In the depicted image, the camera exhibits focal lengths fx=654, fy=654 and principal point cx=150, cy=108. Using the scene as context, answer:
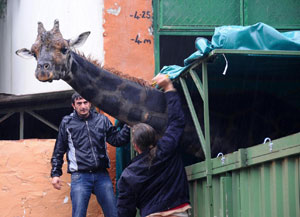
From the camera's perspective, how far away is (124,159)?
9.16 metres

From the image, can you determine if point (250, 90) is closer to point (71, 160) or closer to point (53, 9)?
point (71, 160)

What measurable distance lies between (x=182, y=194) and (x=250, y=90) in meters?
2.26

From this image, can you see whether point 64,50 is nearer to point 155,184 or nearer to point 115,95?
point 115,95

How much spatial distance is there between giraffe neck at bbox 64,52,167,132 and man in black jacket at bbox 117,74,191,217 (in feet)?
3.58

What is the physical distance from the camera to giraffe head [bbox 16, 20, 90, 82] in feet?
24.0

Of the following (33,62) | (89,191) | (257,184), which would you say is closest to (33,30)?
(33,62)

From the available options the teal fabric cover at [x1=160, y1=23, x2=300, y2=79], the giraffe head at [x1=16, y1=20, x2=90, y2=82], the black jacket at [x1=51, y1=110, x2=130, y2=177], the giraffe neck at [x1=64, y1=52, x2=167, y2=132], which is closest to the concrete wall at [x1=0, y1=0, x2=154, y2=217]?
the black jacket at [x1=51, y1=110, x2=130, y2=177]

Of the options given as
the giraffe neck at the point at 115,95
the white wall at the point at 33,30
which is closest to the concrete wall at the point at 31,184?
the white wall at the point at 33,30

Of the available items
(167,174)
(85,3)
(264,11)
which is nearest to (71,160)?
(167,174)

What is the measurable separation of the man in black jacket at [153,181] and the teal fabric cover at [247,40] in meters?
1.00

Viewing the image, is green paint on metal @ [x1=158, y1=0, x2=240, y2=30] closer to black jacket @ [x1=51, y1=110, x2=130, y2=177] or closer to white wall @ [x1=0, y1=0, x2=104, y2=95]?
white wall @ [x1=0, y1=0, x2=104, y2=95]

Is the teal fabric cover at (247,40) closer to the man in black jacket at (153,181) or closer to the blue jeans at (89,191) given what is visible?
the man in black jacket at (153,181)

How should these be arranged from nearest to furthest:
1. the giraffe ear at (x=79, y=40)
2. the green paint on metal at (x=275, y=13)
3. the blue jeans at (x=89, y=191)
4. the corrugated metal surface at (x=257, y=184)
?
the corrugated metal surface at (x=257, y=184), the giraffe ear at (x=79, y=40), the blue jeans at (x=89, y=191), the green paint on metal at (x=275, y=13)

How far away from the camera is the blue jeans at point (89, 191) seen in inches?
313
